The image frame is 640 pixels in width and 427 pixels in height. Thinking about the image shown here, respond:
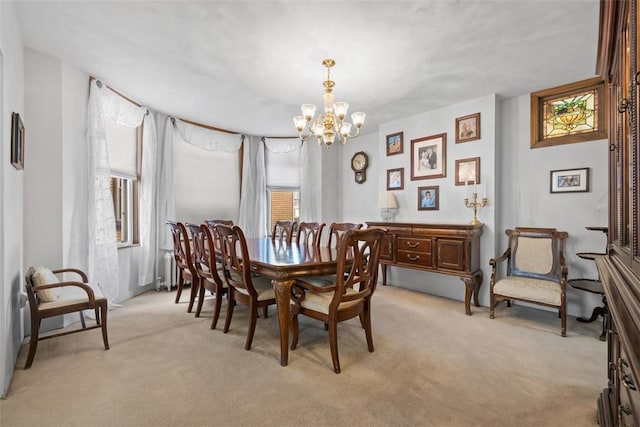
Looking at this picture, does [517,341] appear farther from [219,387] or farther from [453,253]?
[219,387]

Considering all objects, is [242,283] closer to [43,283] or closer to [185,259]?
[185,259]

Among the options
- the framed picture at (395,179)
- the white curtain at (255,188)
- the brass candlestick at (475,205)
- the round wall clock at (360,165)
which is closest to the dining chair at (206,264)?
the white curtain at (255,188)

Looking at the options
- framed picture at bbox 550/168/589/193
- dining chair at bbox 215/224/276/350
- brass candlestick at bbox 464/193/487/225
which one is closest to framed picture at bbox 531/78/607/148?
framed picture at bbox 550/168/589/193

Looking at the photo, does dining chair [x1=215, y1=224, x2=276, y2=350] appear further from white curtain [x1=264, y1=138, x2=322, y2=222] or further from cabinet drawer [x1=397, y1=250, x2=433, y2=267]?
white curtain [x1=264, y1=138, x2=322, y2=222]

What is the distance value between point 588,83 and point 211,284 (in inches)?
176

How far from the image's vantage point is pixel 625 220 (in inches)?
50.0

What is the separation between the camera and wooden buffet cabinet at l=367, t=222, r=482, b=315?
3447 millimetres

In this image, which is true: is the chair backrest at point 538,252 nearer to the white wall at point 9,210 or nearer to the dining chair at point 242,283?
the dining chair at point 242,283

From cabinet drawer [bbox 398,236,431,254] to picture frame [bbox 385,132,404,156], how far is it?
4.67 feet

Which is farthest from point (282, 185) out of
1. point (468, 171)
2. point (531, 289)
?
point (531, 289)

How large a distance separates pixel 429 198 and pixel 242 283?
9.57 ft

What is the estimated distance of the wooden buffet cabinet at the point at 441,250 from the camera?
3447 mm

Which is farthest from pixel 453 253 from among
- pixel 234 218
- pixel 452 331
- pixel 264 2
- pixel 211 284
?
pixel 234 218

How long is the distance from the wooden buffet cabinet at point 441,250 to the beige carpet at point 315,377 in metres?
0.61
